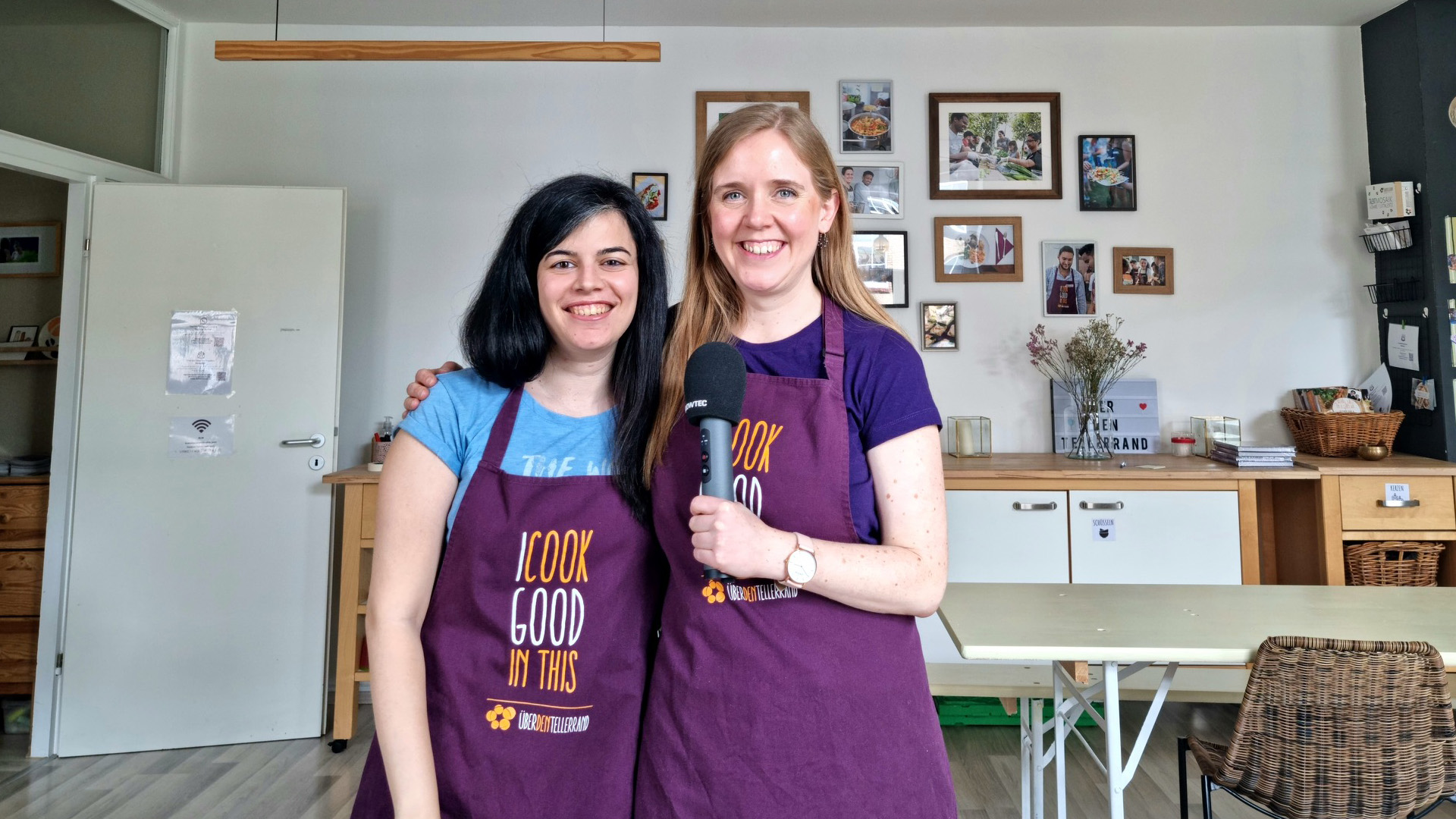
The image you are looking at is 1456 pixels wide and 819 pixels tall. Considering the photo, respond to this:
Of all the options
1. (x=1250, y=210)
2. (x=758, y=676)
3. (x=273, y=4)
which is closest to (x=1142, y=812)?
(x=758, y=676)

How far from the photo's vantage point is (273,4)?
358 centimetres

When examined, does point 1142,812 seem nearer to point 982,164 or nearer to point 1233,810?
point 1233,810

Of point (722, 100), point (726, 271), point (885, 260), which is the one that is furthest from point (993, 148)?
point (726, 271)

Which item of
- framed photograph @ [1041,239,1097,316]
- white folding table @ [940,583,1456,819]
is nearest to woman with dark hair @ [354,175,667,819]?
white folding table @ [940,583,1456,819]

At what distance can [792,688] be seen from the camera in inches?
39.4

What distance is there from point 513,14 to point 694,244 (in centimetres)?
301

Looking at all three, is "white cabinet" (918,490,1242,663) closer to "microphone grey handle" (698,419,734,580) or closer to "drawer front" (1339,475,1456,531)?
"drawer front" (1339,475,1456,531)

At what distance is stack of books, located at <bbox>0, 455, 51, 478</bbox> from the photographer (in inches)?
133

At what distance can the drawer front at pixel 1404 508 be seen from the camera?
10.0ft

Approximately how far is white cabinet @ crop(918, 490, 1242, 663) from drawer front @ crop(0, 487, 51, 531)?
364 cm

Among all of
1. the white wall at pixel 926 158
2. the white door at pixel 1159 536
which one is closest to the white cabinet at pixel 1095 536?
the white door at pixel 1159 536

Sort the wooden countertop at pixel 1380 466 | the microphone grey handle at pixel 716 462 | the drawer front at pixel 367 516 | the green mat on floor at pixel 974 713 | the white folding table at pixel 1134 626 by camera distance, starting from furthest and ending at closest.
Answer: the green mat on floor at pixel 974 713 < the drawer front at pixel 367 516 < the wooden countertop at pixel 1380 466 < the white folding table at pixel 1134 626 < the microphone grey handle at pixel 716 462

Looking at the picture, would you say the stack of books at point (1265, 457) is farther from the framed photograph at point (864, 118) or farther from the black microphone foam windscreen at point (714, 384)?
the black microphone foam windscreen at point (714, 384)

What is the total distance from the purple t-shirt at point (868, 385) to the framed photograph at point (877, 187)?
108 inches
